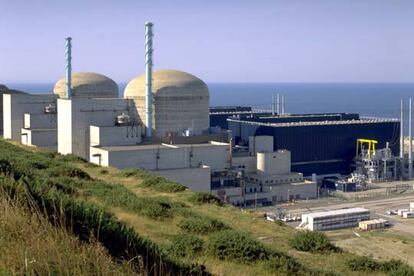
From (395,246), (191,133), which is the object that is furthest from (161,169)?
(395,246)

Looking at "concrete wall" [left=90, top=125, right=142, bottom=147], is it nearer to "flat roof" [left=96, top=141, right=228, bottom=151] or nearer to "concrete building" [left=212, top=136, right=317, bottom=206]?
"flat roof" [left=96, top=141, right=228, bottom=151]

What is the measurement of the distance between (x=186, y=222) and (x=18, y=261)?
17.4 ft

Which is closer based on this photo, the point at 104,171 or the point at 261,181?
the point at 104,171

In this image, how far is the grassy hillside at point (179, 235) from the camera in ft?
14.2

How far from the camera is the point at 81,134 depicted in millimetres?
37125

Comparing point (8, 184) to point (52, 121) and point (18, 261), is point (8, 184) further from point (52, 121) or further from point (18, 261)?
point (52, 121)

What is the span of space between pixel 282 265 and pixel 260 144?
36.4m

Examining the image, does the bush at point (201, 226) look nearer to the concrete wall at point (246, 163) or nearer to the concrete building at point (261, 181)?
the concrete building at point (261, 181)

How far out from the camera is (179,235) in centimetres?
716

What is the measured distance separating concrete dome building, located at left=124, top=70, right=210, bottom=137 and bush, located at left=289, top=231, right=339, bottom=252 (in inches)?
1218

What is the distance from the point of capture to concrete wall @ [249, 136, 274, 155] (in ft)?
139

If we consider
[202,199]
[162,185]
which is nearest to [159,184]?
[162,185]

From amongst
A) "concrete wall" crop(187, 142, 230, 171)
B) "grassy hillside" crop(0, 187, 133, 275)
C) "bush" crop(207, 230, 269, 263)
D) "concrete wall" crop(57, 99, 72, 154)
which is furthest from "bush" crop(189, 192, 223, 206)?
"concrete wall" crop(57, 99, 72, 154)

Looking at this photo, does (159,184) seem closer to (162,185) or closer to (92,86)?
(162,185)
